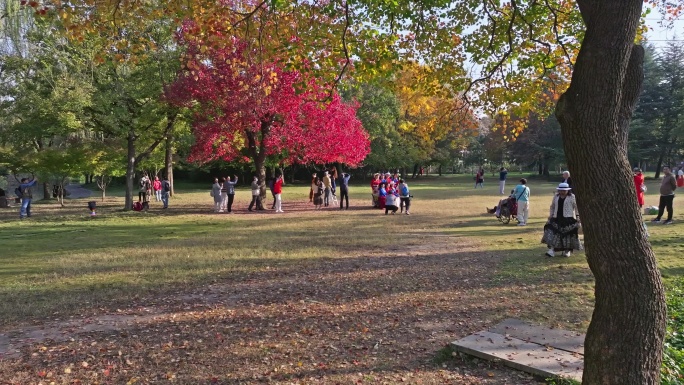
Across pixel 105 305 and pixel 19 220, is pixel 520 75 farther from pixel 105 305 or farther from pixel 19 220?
pixel 19 220

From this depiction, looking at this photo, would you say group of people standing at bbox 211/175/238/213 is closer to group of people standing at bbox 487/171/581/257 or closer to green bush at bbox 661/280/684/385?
group of people standing at bbox 487/171/581/257

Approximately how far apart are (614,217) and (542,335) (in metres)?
2.49

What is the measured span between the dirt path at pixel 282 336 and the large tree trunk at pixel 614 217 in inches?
49.5

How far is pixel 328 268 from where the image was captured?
29.4 feet

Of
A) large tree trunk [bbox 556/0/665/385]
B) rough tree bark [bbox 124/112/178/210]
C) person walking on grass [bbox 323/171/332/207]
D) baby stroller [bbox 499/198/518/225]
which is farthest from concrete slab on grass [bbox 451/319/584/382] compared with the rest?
rough tree bark [bbox 124/112/178/210]

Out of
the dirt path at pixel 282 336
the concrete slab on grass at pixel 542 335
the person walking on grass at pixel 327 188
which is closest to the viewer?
the dirt path at pixel 282 336

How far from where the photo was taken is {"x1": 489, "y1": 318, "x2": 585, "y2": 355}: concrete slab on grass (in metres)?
4.80

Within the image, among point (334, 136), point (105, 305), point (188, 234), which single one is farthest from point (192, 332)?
point (334, 136)

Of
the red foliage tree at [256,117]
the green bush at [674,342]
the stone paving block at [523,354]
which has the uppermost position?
the red foliage tree at [256,117]

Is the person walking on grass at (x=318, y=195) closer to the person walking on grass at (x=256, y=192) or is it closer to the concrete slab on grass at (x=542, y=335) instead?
the person walking on grass at (x=256, y=192)

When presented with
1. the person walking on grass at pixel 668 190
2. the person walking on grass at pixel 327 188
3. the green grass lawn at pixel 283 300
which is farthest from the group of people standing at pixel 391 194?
the person walking on grass at pixel 668 190

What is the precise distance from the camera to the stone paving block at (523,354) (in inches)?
167

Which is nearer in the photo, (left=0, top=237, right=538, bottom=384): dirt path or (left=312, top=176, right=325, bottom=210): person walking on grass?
(left=0, top=237, right=538, bottom=384): dirt path

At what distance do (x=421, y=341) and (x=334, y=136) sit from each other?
683 inches
